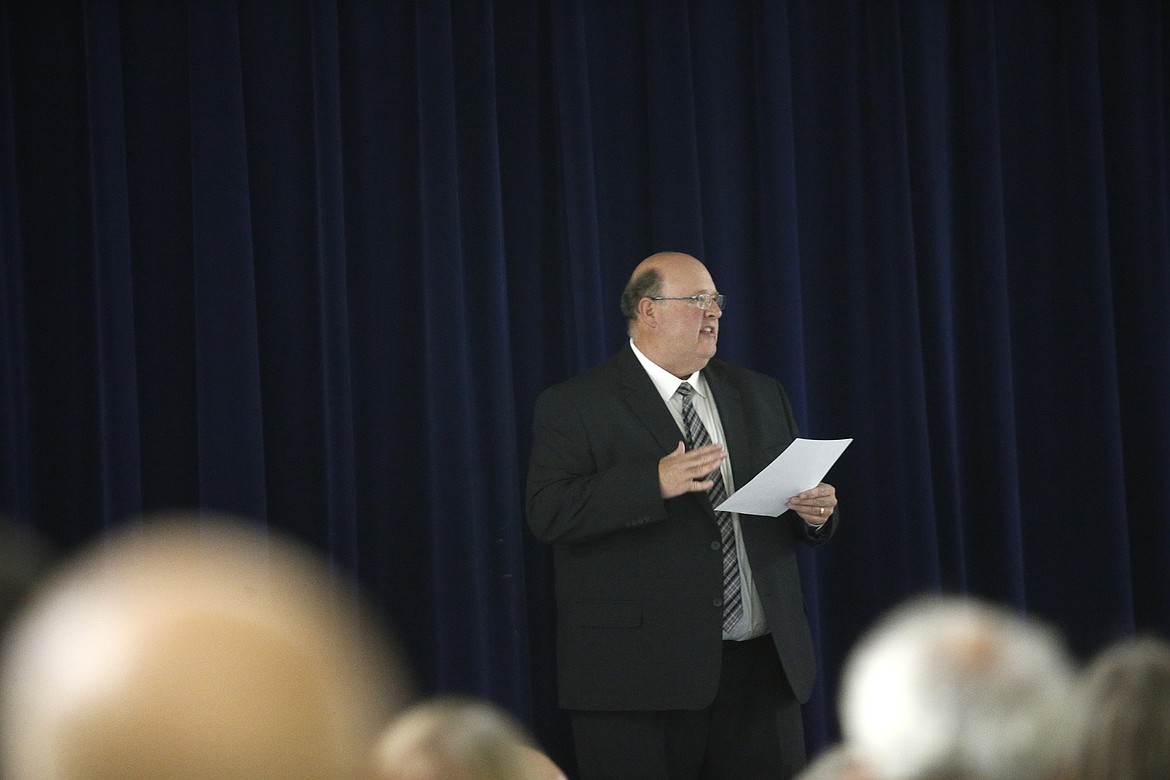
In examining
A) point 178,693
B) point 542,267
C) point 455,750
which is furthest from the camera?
point 542,267

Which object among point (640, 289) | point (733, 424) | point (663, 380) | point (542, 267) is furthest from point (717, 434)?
point (542, 267)

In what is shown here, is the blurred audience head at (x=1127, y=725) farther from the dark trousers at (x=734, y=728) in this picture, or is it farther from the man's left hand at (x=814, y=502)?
the dark trousers at (x=734, y=728)

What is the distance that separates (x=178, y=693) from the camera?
623 mm

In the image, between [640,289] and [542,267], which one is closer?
[640,289]

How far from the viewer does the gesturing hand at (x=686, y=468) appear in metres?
2.68

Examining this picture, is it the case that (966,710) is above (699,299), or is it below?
below

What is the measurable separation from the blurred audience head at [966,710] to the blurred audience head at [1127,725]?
0.04 m

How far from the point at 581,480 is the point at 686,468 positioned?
1.03 feet

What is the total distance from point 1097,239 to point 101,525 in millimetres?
3333

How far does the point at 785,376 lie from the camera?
151 inches

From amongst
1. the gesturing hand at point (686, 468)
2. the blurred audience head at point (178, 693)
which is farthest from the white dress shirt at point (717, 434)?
the blurred audience head at point (178, 693)

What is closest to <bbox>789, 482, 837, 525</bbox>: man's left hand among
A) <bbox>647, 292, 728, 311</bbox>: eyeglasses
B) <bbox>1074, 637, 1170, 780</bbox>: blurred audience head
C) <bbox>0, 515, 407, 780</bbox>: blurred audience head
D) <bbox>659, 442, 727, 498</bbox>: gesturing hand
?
<bbox>659, 442, 727, 498</bbox>: gesturing hand

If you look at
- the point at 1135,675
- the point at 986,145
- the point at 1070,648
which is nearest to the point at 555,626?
the point at 1070,648

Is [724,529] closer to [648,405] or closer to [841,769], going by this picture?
[648,405]
